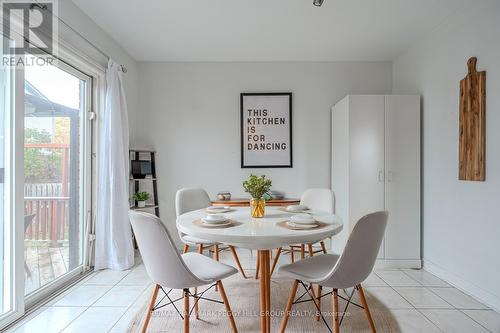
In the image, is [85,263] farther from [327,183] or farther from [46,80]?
[327,183]

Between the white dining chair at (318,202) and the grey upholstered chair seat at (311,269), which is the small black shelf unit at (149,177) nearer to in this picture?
the white dining chair at (318,202)

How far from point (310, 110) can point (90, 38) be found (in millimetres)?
2614

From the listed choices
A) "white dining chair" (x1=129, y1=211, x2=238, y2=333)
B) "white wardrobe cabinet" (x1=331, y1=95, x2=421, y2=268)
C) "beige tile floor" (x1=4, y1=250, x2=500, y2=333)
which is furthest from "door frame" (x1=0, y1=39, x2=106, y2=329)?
"white wardrobe cabinet" (x1=331, y1=95, x2=421, y2=268)

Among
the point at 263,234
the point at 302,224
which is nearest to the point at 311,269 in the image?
the point at 302,224

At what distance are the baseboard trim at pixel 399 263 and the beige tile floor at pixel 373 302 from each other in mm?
158

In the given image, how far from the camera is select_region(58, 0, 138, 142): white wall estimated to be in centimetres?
226

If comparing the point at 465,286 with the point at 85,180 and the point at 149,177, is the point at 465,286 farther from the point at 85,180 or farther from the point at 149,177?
the point at 85,180

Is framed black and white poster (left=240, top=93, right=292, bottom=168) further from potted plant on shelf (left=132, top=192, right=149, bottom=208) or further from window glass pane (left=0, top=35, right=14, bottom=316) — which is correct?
window glass pane (left=0, top=35, right=14, bottom=316)

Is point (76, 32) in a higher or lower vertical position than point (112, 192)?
higher

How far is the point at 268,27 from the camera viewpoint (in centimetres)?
272

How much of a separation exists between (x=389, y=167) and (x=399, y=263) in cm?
106

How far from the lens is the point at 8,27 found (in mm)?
1812

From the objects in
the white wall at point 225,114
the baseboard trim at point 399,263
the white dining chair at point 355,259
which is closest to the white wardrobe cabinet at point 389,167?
the baseboard trim at point 399,263

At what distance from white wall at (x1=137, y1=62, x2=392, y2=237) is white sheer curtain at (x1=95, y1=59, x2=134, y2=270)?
2.52ft
